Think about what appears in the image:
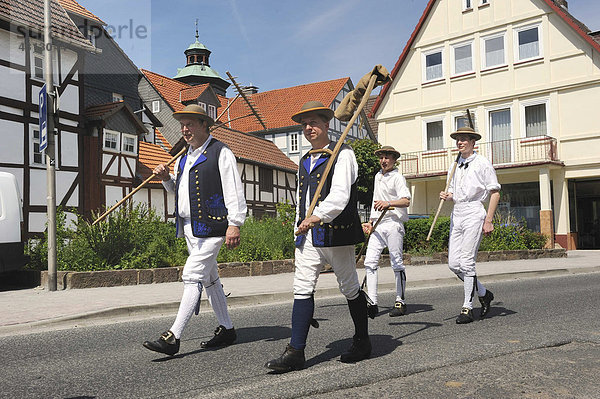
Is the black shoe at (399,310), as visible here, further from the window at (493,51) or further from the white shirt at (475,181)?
the window at (493,51)

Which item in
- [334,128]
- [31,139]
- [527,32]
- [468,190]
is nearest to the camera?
[468,190]

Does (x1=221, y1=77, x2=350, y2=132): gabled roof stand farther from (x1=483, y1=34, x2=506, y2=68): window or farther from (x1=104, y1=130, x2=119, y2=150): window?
(x1=104, y1=130, x2=119, y2=150): window

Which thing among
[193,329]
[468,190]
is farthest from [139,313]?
[468,190]

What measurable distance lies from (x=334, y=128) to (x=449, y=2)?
16586 mm

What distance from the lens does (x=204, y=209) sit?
197 inches

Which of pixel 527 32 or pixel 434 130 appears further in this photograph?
pixel 434 130

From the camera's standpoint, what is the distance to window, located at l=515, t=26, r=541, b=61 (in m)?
25.3

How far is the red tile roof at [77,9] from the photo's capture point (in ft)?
79.8

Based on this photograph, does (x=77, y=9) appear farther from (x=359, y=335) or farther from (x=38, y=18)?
(x=359, y=335)

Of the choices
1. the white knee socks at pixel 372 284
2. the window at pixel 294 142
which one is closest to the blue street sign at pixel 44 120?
the white knee socks at pixel 372 284

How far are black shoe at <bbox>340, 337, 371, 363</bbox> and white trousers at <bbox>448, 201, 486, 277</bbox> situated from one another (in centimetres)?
247

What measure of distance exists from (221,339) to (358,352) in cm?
139

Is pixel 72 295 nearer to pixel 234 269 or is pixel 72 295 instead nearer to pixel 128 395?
pixel 234 269

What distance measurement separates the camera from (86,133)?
71.0ft
